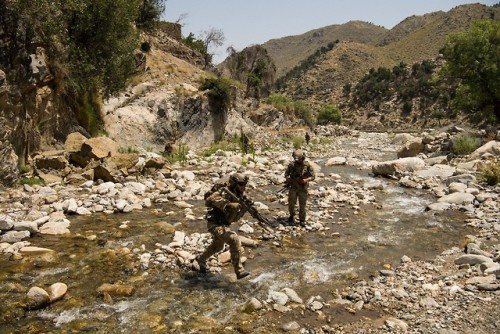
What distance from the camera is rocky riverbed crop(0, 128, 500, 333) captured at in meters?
5.64

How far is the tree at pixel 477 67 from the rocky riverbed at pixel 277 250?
36.9 ft

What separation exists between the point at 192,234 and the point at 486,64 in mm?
23132

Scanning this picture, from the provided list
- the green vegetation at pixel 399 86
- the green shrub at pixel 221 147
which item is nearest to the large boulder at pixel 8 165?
the green shrub at pixel 221 147

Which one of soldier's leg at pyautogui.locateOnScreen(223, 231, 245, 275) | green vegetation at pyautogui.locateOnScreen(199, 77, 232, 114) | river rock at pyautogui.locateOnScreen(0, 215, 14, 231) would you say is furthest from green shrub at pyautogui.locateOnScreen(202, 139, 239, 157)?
soldier's leg at pyautogui.locateOnScreen(223, 231, 245, 275)

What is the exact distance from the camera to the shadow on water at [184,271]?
562 cm

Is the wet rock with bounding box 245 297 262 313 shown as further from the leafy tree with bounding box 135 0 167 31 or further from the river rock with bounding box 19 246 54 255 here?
the leafy tree with bounding box 135 0 167 31

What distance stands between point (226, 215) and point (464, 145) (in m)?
19.3

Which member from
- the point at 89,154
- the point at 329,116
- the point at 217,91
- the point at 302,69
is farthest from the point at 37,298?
the point at 302,69

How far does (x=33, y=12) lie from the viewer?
13156 millimetres

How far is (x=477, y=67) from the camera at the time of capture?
24.6m

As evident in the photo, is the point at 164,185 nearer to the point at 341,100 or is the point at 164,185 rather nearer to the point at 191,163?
the point at 191,163

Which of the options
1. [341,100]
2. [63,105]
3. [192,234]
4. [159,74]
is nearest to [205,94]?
[159,74]

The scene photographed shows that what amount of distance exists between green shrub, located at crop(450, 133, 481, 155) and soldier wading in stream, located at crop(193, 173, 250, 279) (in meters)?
18.9

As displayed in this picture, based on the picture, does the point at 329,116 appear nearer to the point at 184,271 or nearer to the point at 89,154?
the point at 89,154
